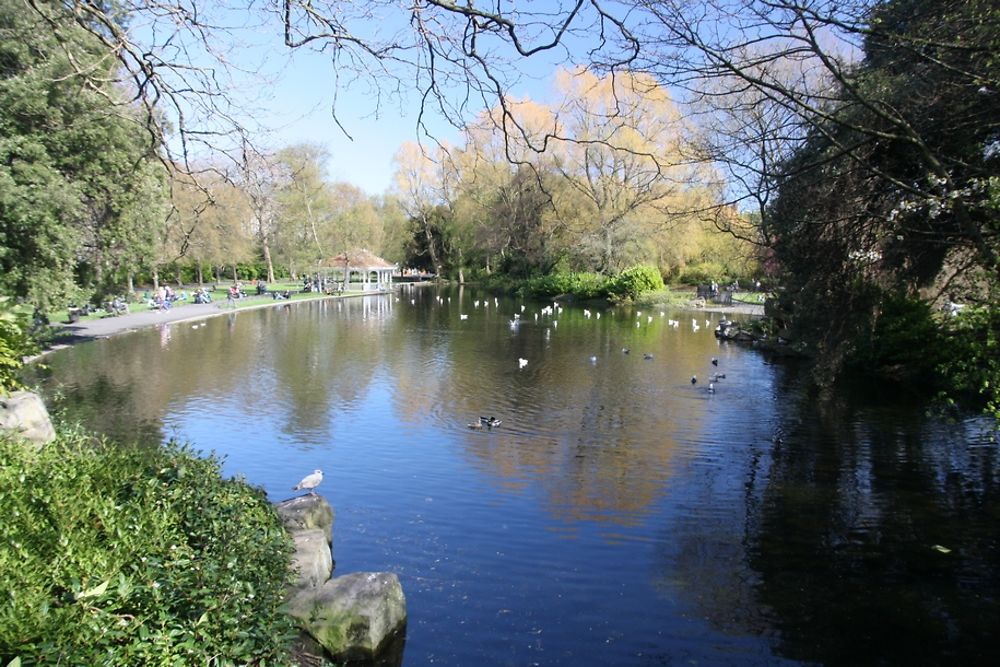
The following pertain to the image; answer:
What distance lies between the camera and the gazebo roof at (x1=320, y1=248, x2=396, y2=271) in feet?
185

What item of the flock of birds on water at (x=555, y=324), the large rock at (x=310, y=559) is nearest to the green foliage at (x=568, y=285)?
the flock of birds on water at (x=555, y=324)

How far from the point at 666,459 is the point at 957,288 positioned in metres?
5.72

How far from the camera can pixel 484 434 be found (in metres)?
13.2

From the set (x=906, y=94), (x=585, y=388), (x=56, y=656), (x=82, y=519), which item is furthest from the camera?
(x=585, y=388)

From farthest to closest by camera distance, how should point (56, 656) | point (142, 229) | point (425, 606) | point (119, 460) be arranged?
point (142, 229) → point (425, 606) → point (119, 460) → point (56, 656)

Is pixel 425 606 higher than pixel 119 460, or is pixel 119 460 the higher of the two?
pixel 119 460

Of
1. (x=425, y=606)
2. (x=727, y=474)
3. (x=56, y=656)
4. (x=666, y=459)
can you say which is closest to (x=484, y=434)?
(x=666, y=459)

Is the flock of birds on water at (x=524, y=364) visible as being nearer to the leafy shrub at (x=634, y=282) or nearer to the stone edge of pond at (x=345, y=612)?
the stone edge of pond at (x=345, y=612)

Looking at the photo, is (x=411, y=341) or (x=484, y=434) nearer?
(x=484, y=434)

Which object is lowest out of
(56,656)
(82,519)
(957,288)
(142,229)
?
(56,656)

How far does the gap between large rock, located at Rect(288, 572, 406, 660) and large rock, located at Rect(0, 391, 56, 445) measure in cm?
302

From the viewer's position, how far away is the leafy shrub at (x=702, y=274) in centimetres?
5041

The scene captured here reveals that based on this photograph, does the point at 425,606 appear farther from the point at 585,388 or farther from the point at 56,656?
the point at 585,388

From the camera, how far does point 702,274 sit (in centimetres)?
5147
